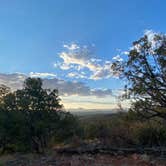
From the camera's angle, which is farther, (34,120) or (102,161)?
(34,120)

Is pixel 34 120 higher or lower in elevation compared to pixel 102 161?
higher

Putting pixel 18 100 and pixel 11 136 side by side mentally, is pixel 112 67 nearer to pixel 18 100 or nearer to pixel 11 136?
pixel 18 100

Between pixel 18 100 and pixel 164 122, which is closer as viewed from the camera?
pixel 164 122

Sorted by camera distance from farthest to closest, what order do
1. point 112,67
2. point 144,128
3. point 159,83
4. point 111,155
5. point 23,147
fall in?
point 23,147 → point 144,128 → point 112,67 → point 159,83 → point 111,155

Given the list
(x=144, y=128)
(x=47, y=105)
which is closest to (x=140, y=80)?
(x=144, y=128)

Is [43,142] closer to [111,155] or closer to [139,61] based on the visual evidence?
[139,61]

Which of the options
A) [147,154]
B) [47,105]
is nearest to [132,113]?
[147,154]

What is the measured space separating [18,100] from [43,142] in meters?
5.04

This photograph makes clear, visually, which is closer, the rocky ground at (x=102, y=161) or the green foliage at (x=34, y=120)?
the rocky ground at (x=102, y=161)

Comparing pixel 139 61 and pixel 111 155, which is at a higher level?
pixel 139 61

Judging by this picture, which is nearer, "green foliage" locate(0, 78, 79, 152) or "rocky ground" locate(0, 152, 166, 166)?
"rocky ground" locate(0, 152, 166, 166)

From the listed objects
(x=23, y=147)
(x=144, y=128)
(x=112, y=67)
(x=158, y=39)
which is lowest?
(x=23, y=147)

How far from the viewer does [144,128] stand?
83.4 ft

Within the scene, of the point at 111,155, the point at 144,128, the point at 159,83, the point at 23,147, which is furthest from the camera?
the point at 23,147
